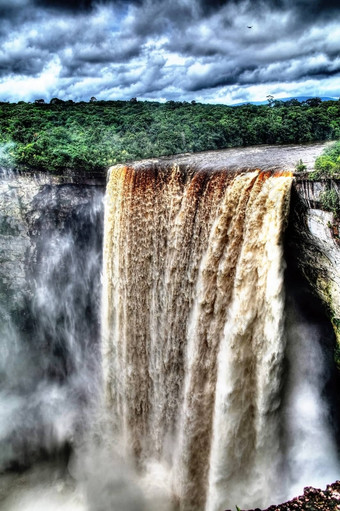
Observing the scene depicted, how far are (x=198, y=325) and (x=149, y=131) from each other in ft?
35.7

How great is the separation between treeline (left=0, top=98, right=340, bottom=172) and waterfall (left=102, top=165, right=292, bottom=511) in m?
3.56

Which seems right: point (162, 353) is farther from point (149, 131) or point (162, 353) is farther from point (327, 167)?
point (149, 131)

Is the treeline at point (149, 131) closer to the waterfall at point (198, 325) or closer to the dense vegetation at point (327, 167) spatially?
the waterfall at point (198, 325)

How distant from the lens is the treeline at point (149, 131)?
14.6 meters

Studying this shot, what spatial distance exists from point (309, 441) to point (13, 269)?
12977mm

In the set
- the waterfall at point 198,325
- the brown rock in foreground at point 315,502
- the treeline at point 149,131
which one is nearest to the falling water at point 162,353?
the waterfall at point 198,325

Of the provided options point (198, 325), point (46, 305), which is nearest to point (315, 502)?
point (198, 325)

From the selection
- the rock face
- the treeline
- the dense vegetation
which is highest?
the treeline

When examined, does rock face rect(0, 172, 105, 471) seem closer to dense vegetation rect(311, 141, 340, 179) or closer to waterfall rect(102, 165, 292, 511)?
waterfall rect(102, 165, 292, 511)

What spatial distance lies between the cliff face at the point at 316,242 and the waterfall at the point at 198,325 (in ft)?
0.95

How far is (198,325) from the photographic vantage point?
9148 mm

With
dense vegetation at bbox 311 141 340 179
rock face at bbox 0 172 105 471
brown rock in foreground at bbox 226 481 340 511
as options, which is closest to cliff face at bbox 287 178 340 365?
dense vegetation at bbox 311 141 340 179

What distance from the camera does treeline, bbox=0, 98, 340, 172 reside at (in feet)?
48.0

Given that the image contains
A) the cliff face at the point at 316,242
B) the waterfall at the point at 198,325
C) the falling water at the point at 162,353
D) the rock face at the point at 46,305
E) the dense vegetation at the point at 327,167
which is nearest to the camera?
the dense vegetation at the point at 327,167
